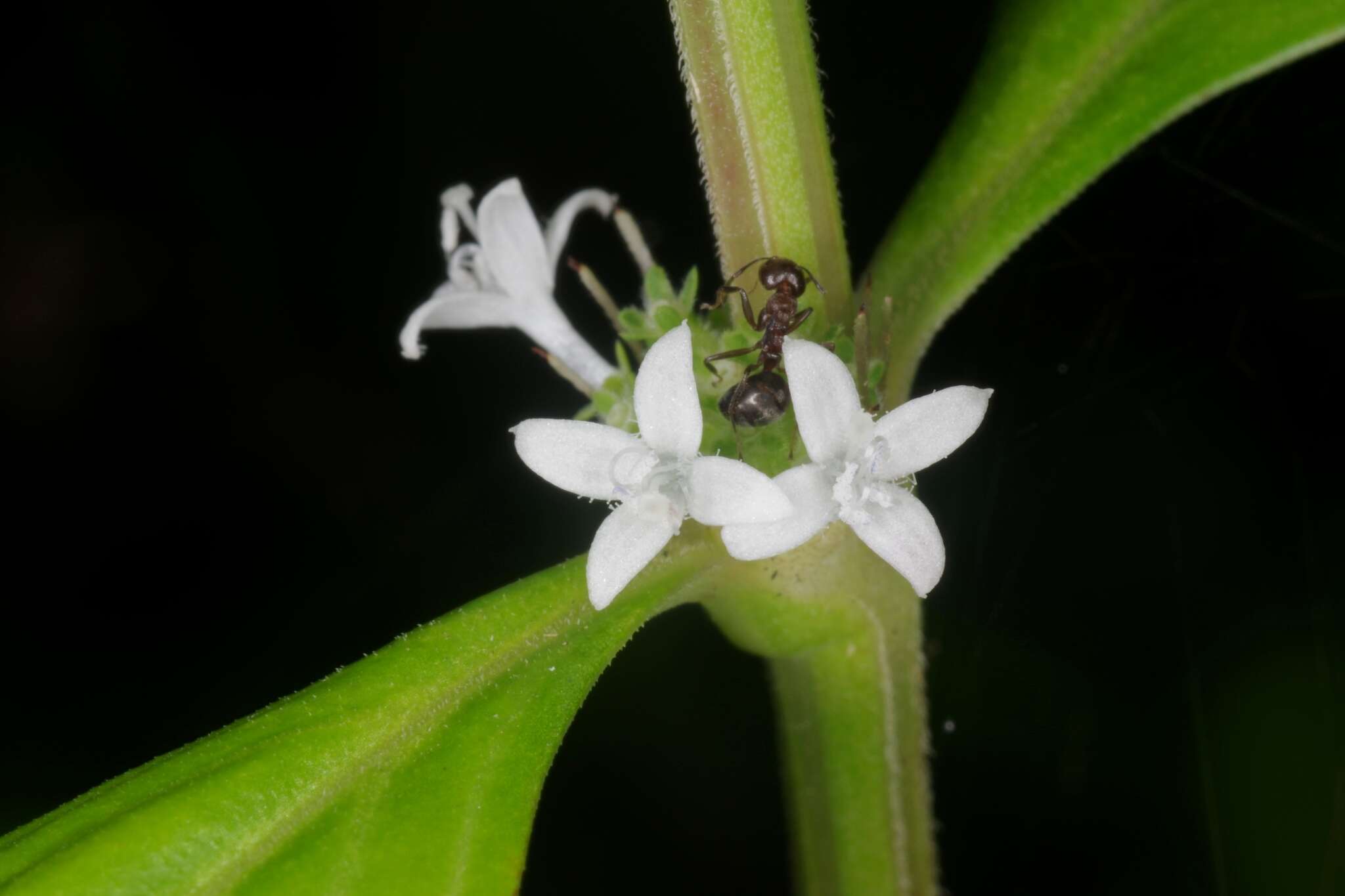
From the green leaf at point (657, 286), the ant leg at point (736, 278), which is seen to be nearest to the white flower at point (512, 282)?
the green leaf at point (657, 286)

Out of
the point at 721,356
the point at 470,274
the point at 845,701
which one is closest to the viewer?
the point at 721,356

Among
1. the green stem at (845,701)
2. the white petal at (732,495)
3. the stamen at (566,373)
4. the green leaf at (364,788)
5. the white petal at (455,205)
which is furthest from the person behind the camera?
the white petal at (455,205)

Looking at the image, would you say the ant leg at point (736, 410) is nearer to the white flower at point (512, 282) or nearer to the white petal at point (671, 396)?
the white petal at point (671, 396)

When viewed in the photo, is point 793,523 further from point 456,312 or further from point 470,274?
point 470,274

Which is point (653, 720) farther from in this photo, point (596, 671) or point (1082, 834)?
point (596, 671)

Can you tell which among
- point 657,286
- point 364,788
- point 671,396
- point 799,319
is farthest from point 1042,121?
point 364,788

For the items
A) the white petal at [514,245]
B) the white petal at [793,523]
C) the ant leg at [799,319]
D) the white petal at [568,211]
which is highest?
the white petal at [568,211]
